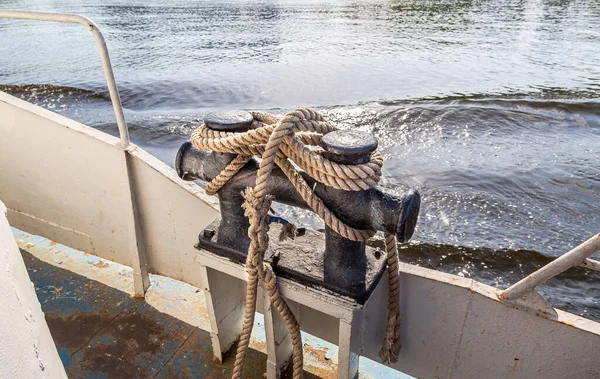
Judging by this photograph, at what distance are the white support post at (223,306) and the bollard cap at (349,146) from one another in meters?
0.86

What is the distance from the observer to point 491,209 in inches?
201

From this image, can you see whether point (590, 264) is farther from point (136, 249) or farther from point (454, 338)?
point (136, 249)

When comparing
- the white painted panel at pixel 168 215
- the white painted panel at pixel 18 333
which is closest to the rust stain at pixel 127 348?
the white painted panel at pixel 168 215

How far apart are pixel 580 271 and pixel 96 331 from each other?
15.2ft

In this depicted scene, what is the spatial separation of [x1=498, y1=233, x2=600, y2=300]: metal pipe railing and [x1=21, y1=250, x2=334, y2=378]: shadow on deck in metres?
1.08

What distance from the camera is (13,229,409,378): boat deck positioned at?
6.68ft

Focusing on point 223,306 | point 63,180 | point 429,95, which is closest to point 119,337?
point 223,306

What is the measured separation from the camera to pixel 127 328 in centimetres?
227

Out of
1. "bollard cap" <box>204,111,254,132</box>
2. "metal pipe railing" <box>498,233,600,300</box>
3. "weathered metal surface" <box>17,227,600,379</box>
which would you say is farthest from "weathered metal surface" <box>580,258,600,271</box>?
"bollard cap" <box>204,111,254,132</box>

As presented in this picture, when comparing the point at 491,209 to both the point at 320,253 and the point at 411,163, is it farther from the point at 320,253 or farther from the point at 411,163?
the point at 320,253

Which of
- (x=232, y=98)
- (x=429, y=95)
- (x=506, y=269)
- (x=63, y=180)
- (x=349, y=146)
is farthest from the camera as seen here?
(x=232, y=98)

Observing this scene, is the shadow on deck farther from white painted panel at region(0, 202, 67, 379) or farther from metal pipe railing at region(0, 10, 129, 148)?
white painted panel at region(0, 202, 67, 379)

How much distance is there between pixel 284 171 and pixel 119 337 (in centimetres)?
155

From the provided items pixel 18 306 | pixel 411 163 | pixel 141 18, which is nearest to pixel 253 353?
pixel 18 306
